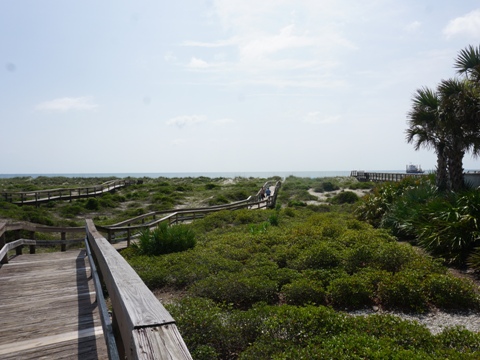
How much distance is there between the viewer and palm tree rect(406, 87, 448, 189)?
49.5ft

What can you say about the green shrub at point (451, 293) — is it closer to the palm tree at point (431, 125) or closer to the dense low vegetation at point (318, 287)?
the dense low vegetation at point (318, 287)

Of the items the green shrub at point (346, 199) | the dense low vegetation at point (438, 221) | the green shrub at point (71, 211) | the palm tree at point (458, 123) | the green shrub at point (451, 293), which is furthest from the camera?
the green shrub at point (346, 199)

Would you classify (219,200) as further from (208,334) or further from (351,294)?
(208,334)

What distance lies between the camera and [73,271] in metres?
7.48

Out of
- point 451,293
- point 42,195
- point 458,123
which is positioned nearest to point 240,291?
point 451,293

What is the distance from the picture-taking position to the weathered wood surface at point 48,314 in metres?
3.88

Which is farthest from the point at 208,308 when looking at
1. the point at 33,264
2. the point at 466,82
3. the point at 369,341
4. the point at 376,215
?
the point at 466,82

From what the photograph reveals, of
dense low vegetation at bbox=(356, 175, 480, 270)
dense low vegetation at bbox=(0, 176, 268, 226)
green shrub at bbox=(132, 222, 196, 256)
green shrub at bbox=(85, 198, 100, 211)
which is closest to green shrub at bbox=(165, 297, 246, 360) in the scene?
dense low vegetation at bbox=(356, 175, 480, 270)

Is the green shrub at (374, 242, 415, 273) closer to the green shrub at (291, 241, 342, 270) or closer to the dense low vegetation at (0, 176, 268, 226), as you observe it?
the green shrub at (291, 241, 342, 270)

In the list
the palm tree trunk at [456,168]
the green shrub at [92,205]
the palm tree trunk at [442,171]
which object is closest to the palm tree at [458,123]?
the palm tree trunk at [456,168]

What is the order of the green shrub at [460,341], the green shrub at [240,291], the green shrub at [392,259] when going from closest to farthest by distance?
1. the green shrub at [460,341]
2. the green shrub at [240,291]
3. the green shrub at [392,259]

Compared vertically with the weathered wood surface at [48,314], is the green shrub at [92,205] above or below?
below

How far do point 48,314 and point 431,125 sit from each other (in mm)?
15466

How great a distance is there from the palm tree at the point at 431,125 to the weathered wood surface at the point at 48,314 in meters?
13.8
